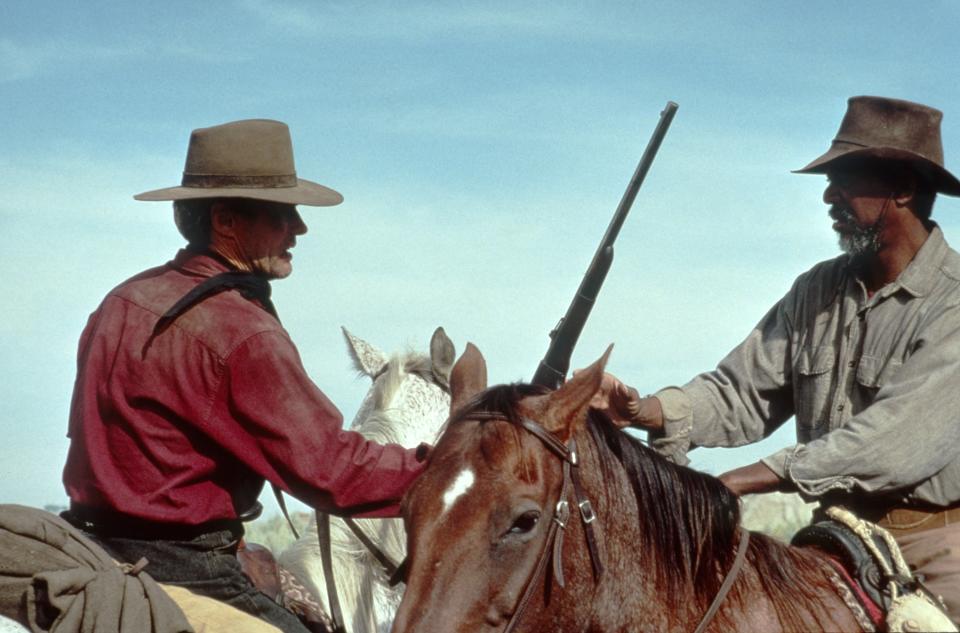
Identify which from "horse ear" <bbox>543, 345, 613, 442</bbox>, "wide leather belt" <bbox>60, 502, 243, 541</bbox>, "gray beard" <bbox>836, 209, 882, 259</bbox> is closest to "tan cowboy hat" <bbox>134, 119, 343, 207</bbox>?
"wide leather belt" <bbox>60, 502, 243, 541</bbox>

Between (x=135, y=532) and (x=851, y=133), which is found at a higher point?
(x=851, y=133)

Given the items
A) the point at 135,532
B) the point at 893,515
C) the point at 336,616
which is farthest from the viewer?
the point at 336,616

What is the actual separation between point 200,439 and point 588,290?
2314 millimetres

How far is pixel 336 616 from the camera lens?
17.1ft

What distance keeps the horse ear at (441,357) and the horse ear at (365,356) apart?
0.98ft

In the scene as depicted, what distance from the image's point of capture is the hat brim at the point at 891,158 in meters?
5.22

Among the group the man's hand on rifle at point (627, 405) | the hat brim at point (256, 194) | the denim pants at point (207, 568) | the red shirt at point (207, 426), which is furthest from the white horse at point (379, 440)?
the hat brim at point (256, 194)

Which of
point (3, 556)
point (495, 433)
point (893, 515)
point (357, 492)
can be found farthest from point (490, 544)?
point (893, 515)

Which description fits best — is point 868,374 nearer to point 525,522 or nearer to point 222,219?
point 525,522

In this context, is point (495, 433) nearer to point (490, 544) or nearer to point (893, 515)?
point (490, 544)

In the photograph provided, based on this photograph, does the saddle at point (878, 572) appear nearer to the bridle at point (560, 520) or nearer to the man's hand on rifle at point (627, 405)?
the man's hand on rifle at point (627, 405)

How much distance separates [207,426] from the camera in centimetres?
441

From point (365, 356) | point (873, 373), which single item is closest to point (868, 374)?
point (873, 373)

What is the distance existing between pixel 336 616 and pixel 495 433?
188 centimetres
